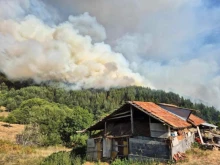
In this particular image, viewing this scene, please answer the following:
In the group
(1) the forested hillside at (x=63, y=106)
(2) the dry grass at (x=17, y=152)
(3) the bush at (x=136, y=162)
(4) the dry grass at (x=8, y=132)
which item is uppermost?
(1) the forested hillside at (x=63, y=106)

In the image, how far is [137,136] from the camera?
767 inches

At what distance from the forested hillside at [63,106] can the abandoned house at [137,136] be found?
13.2 m

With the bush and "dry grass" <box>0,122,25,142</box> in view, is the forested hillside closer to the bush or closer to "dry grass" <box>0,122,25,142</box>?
"dry grass" <box>0,122,25,142</box>

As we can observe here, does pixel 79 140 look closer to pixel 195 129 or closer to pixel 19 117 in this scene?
pixel 195 129

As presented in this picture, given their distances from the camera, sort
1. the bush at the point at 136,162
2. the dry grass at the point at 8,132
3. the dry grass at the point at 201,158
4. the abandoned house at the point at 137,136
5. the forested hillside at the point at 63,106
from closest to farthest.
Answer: the dry grass at the point at 201,158, the bush at the point at 136,162, the abandoned house at the point at 137,136, the forested hillside at the point at 63,106, the dry grass at the point at 8,132

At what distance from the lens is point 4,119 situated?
59562 millimetres

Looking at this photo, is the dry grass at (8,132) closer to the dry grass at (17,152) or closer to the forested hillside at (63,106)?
the dry grass at (17,152)

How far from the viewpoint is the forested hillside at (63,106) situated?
37094 millimetres

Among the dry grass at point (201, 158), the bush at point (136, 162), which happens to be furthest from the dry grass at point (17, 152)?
the dry grass at point (201, 158)

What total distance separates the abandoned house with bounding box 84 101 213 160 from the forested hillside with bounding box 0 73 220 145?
13.2 m

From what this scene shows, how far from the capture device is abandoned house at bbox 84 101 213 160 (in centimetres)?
1834

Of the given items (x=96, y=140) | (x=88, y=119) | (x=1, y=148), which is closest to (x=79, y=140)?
(x=88, y=119)

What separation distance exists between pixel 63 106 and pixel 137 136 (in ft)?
242

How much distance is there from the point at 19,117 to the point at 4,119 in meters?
4.09
